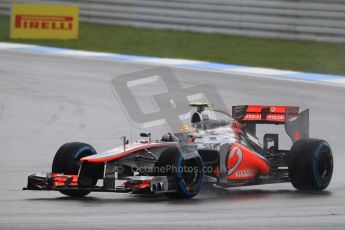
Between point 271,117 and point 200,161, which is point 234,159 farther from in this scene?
point 271,117

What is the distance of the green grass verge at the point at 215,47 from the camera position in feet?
84.0

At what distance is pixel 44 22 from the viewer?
29.8 metres

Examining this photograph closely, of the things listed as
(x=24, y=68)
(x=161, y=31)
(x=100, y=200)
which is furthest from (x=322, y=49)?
(x=100, y=200)

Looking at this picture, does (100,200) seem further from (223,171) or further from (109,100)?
(109,100)

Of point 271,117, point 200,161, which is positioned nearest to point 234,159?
point 200,161

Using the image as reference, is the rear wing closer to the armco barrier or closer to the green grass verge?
the green grass verge

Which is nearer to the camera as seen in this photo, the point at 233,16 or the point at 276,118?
the point at 276,118

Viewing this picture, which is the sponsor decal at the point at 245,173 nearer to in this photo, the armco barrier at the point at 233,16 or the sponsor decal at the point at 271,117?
the sponsor decal at the point at 271,117

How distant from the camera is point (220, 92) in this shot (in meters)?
21.2

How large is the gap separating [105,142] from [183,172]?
5.08m

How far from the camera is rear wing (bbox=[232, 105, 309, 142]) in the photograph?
12594mm

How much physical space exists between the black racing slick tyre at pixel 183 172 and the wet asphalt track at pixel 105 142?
0.55 feet

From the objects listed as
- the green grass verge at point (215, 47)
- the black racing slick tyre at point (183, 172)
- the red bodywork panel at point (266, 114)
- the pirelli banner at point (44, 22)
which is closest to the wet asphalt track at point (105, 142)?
the black racing slick tyre at point (183, 172)

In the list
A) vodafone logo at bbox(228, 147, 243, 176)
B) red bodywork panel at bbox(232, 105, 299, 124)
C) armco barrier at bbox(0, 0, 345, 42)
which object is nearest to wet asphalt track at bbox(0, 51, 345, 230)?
vodafone logo at bbox(228, 147, 243, 176)
